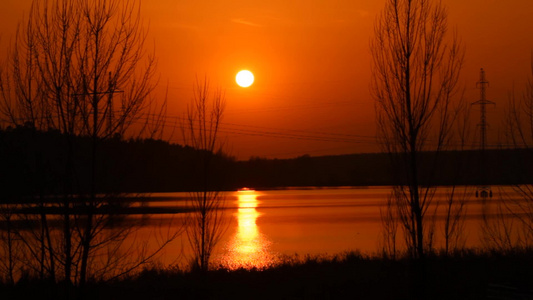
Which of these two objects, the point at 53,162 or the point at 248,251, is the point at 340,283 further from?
the point at 248,251

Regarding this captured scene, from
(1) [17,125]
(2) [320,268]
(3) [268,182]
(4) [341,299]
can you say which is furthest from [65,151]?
(3) [268,182]

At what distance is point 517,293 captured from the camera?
7.05m

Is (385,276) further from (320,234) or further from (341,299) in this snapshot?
(320,234)

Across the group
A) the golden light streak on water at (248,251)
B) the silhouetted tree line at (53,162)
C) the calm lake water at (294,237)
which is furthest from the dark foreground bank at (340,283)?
the golden light streak on water at (248,251)

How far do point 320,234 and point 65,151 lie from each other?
16226 millimetres

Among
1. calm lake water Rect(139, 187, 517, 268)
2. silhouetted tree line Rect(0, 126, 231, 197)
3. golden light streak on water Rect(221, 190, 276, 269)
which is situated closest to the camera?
silhouetted tree line Rect(0, 126, 231, 197)

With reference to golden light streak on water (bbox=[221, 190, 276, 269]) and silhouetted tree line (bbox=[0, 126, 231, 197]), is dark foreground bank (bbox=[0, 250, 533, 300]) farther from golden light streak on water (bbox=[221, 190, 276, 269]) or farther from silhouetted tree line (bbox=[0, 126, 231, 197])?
golden light streak on water (bbox=[221, 190, 276, 269])

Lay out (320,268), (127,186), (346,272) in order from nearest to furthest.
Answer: (127,186) < (346,272) < (320,268)

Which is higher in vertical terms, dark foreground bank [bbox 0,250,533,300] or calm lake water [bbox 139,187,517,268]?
dark foreground bank [bbox 0,250,533,300]

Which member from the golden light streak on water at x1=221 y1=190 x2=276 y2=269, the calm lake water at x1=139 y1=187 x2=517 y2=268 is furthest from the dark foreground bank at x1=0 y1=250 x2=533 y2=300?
the golden light streak on water at x1=221 y1=190 x2=276 y2=269

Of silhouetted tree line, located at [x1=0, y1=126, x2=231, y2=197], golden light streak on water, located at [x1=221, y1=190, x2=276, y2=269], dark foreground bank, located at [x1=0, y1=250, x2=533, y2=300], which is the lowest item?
golden light streak on water, located at [x1=221, y1=190, x2=276, y2=269]

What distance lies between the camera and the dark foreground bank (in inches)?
338

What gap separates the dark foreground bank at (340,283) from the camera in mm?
8578

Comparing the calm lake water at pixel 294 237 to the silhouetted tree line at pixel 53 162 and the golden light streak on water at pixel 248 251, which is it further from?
the silhouetted tree line at pixel 53 162
